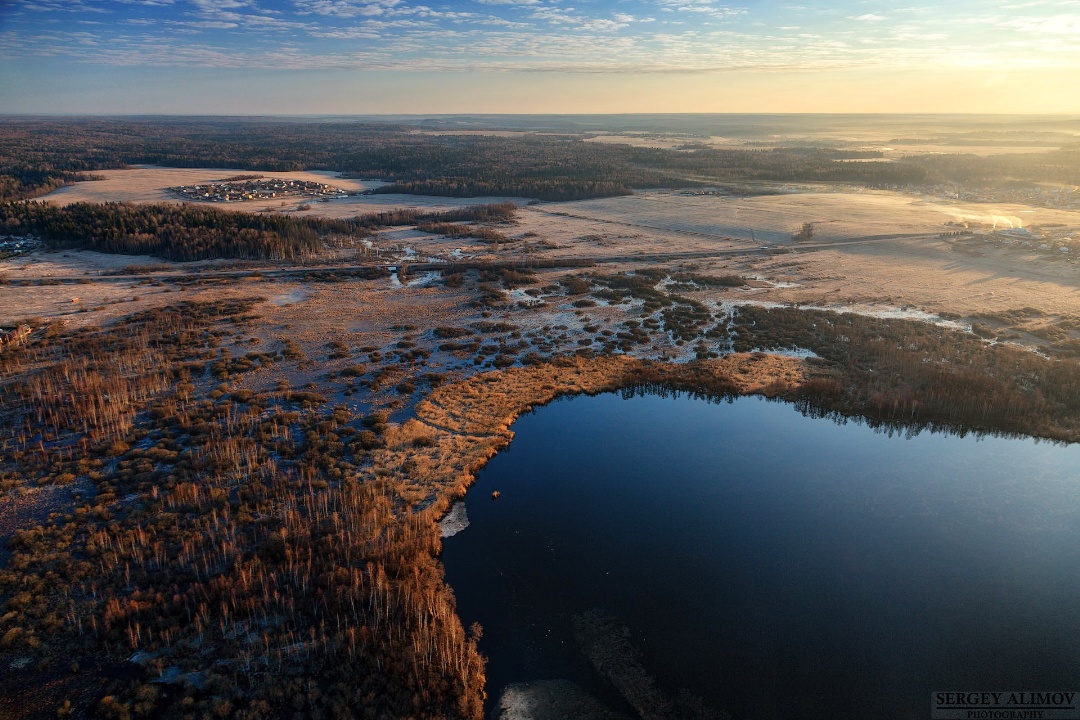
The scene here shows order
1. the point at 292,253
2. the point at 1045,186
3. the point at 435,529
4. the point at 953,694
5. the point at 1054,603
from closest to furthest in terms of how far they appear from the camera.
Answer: the point at 953,694, the point at 1054,603, the point at 435,529, the point at 292,253, the point at 1045,186

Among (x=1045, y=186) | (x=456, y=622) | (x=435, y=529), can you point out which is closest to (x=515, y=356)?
(x=435, y=529)

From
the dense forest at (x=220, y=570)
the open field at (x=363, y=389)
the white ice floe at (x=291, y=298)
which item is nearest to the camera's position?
the dense forest at (x=220, y=570)

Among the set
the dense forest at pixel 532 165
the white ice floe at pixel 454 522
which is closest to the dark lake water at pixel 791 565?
the white ice floe at pixel 454 522

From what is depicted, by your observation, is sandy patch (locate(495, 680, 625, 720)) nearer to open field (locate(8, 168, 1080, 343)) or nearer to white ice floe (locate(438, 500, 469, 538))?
white ice floe (locate(438, 500, 469, 538))

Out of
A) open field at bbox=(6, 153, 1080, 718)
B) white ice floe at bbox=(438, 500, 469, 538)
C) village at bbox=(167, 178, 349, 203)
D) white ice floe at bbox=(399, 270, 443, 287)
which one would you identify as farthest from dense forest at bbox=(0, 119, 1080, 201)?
white ice floe at bbox=(438, 500, 469, 538)

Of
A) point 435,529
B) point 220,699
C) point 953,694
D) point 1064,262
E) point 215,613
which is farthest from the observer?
A: point 1064,262

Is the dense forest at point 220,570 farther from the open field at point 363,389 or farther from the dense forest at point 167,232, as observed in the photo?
the dense forest at point 167,232

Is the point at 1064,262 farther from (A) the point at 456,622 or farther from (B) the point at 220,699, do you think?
(B) the point at 220,699
